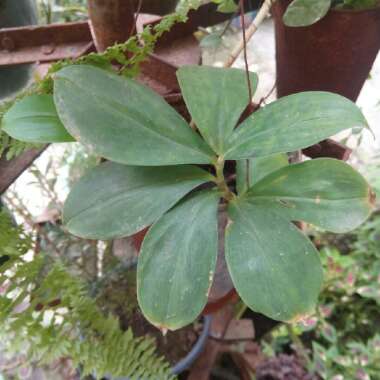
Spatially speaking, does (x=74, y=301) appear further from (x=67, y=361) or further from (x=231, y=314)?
(x=231, y=314)

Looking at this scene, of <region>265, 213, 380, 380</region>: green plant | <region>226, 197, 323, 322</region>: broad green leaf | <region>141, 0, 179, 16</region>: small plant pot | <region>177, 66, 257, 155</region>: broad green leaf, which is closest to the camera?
<region>226, 197, 323, 322</region>: broad green leaf

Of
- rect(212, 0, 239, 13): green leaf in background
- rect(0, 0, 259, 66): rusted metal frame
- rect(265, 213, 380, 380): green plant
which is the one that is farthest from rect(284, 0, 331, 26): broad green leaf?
rect(265, 213, 380, 380): green plant

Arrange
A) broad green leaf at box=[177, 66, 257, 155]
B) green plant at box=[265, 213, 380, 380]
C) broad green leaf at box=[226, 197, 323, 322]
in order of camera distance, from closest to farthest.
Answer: broad green leaf at box=[226, 197, 323, 322] < broad green leaf at box=[177, 66, 257, 155] < green plant at box=[265, 213, 380, 380]

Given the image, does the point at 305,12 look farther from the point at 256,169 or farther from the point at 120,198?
the point at 120,198

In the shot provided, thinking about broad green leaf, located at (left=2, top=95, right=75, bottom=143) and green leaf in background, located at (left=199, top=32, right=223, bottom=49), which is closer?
broad green leaf, located at (left=2, top=95, right=75, bottom=143)

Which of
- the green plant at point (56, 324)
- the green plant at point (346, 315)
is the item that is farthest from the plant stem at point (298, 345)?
the green plant at point (56, 324)

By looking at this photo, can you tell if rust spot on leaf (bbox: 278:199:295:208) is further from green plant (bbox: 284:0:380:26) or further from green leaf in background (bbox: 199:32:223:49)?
green leaf in background (bbox: 199:32:223:49)
